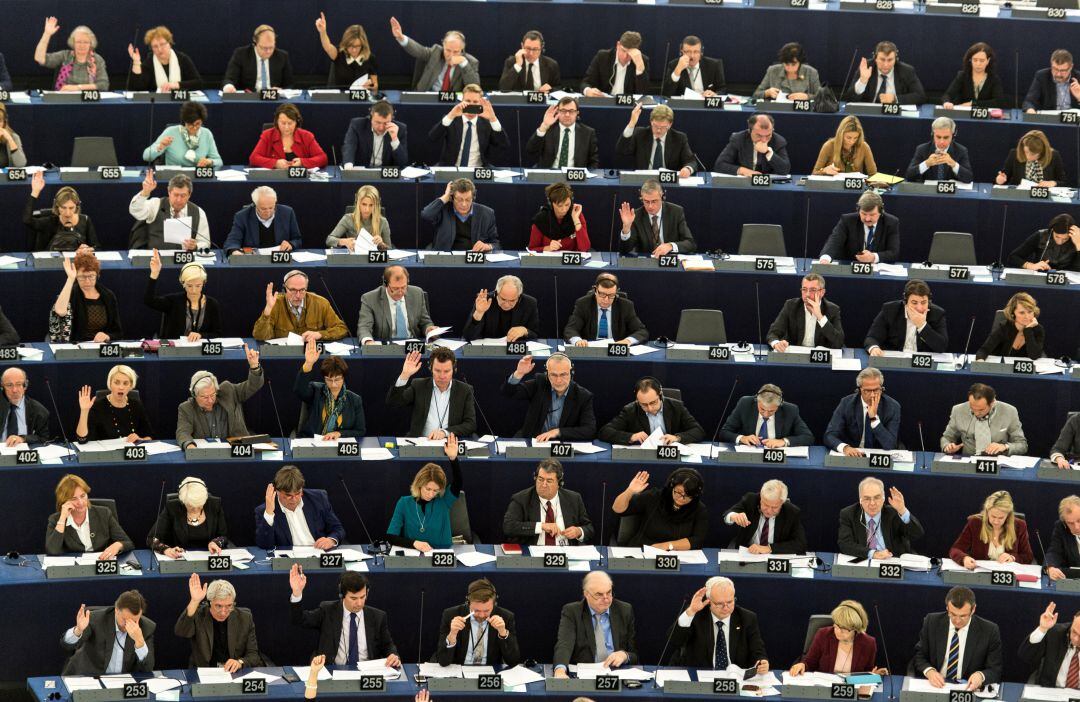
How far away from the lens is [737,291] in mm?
12070

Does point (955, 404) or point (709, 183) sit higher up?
point (709, 183)

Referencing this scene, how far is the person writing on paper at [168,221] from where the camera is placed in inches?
472

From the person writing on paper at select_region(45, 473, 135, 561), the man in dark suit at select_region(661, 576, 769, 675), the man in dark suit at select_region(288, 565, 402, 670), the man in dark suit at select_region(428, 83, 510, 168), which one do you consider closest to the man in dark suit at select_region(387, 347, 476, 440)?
the man in dark suit at select_region(288, 565, 402, 670)

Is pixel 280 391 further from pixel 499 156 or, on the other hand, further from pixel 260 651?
pixel 499 156

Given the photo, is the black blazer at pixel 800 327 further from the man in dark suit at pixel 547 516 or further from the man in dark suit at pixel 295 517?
the man in dark suit at pixel 295 517

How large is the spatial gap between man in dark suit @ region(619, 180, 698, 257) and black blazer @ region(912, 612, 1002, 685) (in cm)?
372

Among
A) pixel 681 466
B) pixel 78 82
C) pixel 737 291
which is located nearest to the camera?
pixel 681 466

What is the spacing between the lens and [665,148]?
42.7 ft

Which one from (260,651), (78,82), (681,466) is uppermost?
(78,82)

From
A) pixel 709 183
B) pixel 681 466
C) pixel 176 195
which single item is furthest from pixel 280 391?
pixel 709 183

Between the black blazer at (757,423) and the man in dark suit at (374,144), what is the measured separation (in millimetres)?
3403

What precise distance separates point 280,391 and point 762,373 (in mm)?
2919

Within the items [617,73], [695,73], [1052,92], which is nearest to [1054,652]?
[1052,92]

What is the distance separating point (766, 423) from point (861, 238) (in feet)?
6.77
